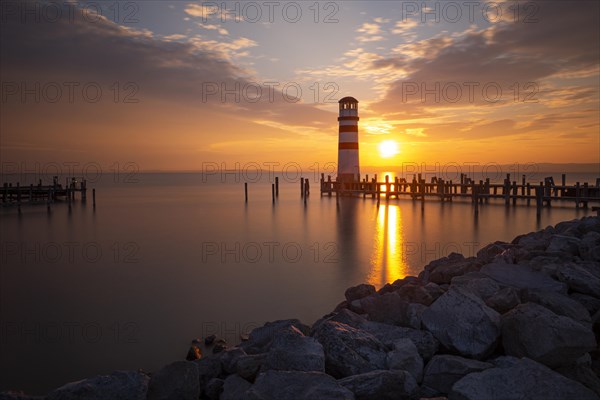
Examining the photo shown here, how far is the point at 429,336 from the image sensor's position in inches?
163

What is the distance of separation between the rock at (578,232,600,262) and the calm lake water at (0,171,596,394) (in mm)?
4505

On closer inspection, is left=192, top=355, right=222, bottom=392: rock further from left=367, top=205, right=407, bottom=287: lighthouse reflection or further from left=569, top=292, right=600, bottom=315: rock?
left=367, top=205, right=407, bottom=287: lighthouse reflection

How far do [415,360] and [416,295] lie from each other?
170cm

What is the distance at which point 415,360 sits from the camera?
377cm

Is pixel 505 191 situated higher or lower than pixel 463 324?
higher

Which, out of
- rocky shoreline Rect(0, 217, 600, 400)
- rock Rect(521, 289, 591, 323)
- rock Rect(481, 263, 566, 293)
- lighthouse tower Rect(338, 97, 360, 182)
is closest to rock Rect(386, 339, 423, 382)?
rocky shoreline Rect(0, 217, 600, 400)

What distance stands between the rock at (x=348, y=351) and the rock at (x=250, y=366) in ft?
1.86

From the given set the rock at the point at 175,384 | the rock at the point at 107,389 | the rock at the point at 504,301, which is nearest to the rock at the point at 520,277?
the rock at the point at 504,301

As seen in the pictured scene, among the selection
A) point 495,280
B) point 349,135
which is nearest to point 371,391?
point 495,280

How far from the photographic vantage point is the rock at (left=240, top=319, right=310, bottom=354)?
15.6ft

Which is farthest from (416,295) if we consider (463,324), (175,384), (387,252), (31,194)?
(31,194)

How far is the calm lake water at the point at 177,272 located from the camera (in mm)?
6621

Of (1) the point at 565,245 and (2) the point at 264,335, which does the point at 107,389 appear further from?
(1) the point at 565,245

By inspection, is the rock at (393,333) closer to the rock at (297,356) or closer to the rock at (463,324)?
the rock at (463,324)
